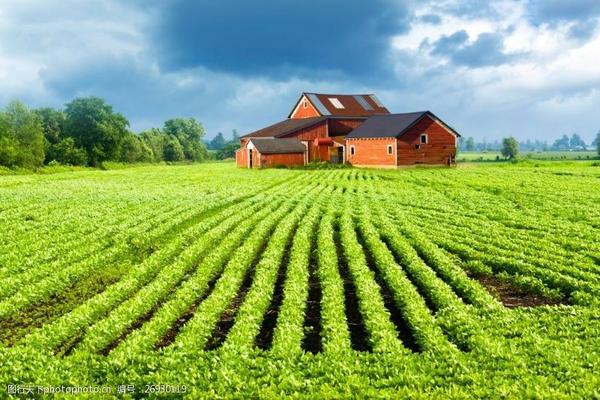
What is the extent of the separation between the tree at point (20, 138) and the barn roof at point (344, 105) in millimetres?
43918

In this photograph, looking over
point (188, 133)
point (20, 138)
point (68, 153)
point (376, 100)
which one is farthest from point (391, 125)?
point (188, 133)

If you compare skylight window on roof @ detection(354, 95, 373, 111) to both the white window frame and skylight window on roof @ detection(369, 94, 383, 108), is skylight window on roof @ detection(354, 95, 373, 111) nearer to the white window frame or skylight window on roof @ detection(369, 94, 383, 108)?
skylight window on roof @ detection(369, 94, 383, 108)

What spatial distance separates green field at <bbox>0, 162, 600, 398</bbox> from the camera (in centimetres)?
965

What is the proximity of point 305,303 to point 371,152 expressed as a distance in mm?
59887

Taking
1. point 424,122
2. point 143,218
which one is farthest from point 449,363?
point 424,122

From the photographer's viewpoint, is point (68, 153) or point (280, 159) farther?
point (68, 153)

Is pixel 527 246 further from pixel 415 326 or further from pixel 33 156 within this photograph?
pixel 33 156

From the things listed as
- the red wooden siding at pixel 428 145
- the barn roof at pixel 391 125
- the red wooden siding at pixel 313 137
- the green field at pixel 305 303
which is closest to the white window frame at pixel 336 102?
the red wooden siding at pixel 313 137

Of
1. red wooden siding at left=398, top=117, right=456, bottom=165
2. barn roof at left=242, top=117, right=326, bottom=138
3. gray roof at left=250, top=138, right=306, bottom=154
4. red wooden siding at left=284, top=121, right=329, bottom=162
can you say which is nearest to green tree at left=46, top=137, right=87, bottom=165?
barn roof at left=242, top=117, right=326, bottom=138

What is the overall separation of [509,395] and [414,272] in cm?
786

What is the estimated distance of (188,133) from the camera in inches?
6245

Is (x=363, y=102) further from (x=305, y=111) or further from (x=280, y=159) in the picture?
(x=280, y=159)

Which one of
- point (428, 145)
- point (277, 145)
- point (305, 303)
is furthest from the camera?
point (277, 145)

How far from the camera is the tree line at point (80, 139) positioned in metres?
76.2
